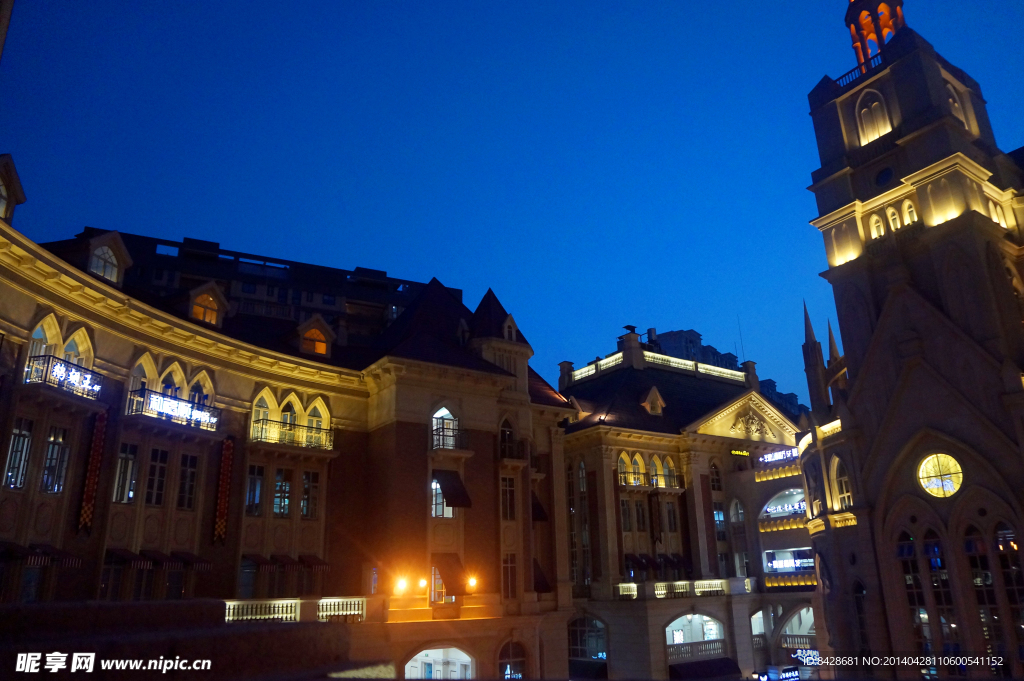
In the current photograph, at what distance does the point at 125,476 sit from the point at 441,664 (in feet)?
51.9

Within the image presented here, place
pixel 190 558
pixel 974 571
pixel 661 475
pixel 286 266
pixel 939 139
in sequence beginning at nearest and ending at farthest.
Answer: pixel 190 558
pixel 974 571
pixel 939 139
pixel 661 475
pixel 286 266

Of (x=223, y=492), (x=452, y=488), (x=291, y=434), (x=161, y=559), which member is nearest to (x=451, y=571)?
(x=452, y=488)

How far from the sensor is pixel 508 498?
3197 centimetres

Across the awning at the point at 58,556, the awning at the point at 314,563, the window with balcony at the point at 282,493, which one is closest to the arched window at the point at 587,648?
the awning at the point at 314,563

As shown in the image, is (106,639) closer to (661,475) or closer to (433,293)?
(433,293)

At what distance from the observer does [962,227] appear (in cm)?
2920

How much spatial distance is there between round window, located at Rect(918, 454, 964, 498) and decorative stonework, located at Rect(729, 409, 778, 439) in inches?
746

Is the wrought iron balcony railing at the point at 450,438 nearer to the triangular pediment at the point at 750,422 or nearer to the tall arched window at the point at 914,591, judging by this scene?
the tall arched window at the point at 914,591

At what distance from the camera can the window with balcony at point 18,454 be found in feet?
62.6

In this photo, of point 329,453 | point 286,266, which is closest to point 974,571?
point 329,453

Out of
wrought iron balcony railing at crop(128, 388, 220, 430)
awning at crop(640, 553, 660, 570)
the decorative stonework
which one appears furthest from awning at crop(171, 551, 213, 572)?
the decorative stonework

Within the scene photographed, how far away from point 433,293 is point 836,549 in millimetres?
22353

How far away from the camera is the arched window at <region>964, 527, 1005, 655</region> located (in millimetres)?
24641

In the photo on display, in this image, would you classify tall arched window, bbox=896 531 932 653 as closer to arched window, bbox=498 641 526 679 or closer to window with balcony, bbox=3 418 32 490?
arched window, bbox=498 641 526 679
